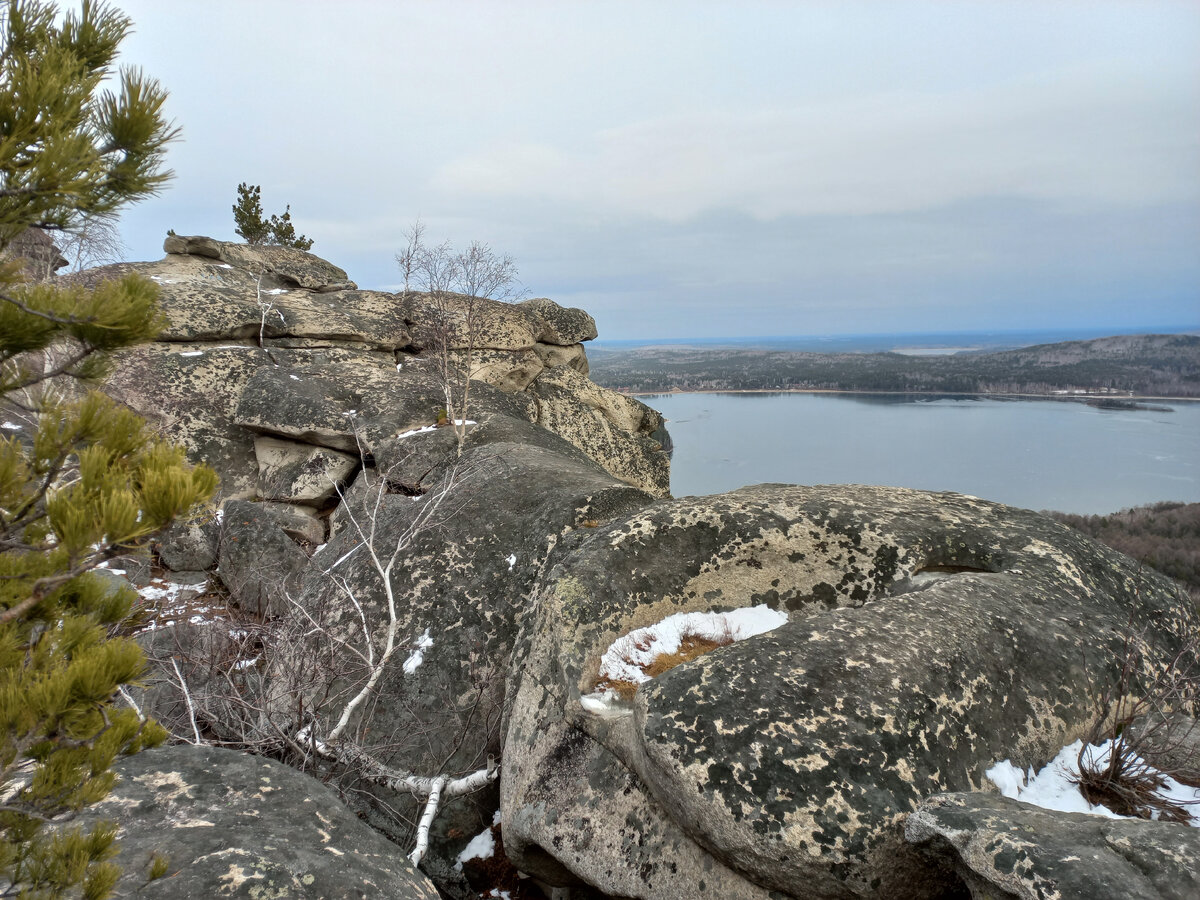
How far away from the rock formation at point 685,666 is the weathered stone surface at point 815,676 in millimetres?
20

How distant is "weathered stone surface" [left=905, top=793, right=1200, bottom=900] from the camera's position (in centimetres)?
300

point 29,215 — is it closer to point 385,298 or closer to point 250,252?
point 385,298

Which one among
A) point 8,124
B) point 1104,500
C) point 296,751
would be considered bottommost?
point 1104,500

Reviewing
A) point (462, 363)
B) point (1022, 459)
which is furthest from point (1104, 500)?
point (462, 363)

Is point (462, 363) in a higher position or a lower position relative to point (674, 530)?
higher

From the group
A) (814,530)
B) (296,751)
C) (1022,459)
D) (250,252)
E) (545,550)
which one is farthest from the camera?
(1022,459)

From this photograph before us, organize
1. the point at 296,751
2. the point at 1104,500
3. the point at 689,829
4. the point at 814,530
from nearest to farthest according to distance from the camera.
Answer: the point at 689,829, the point at 296,751, the point at 814,530, the point at 1104,500

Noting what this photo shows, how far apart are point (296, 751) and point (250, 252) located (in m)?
24.1

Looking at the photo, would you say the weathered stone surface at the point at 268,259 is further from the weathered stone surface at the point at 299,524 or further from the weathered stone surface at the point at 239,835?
the weathered stone surface at the point at 239,835

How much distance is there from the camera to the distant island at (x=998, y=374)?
9738 cm

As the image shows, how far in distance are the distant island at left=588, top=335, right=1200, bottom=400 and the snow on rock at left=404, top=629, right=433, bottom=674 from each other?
78.6 m

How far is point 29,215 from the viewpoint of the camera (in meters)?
2.47

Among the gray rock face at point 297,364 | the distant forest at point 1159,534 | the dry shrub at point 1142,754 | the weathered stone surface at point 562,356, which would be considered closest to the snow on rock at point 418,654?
the dry shrub at point 1142,754

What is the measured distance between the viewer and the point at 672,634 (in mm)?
6145
